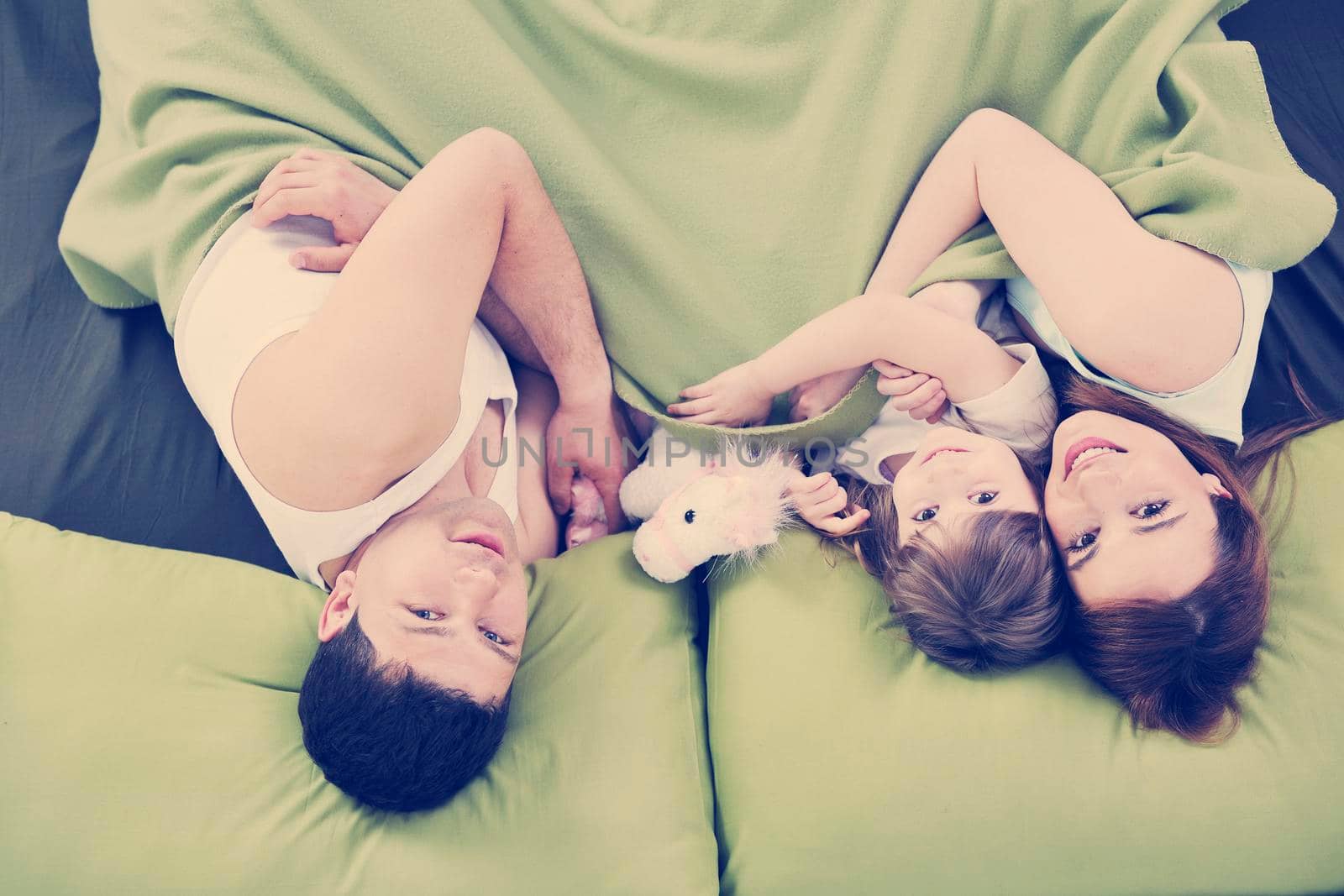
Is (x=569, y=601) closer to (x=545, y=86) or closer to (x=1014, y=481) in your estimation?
(x=1014, y=481)

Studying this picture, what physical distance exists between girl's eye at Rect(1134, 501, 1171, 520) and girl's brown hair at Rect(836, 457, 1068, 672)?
0.10m

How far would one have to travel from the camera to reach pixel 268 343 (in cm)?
91

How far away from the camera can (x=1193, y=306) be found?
961 millimetres

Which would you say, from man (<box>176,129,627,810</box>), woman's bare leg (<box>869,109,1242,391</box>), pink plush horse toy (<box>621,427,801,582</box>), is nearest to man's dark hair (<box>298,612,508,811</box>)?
man (<box>176,129,627,810</box>)

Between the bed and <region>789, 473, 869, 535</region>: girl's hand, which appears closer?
the bed

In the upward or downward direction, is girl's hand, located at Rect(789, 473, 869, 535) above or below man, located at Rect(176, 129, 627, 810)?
below

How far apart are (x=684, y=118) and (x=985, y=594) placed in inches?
28.7

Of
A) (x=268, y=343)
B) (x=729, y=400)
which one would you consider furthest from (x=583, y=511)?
(x=268, y=343)

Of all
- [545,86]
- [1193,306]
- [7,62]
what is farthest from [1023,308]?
[7,62]

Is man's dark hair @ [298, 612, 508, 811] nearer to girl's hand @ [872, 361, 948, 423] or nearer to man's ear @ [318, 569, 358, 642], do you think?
man's ear @ [318, 569, 358, 642]

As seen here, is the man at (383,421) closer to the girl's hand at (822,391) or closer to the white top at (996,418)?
the girl's hand at (822,391)

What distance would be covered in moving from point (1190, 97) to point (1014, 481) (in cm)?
52

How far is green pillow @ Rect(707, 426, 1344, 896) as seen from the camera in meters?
0.92

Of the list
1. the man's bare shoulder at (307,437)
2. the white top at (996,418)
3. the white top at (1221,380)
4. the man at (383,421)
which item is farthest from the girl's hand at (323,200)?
the white top at (1221,380)
